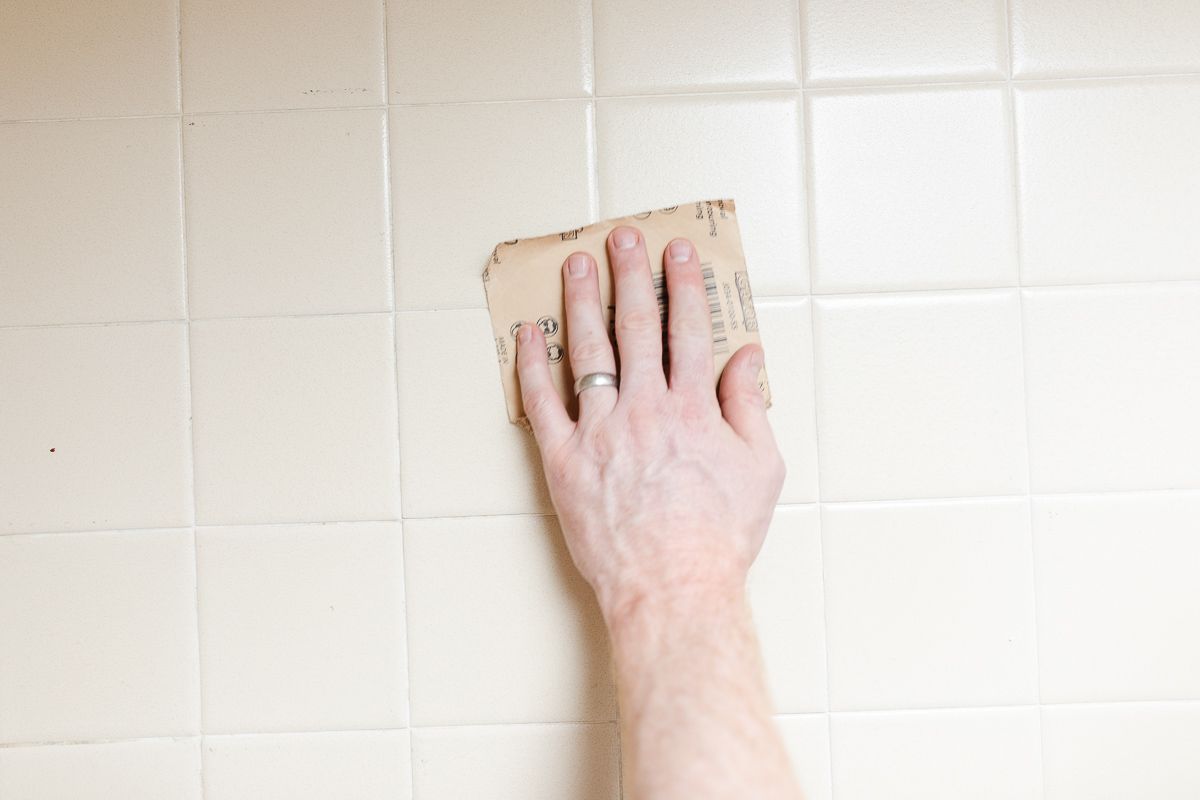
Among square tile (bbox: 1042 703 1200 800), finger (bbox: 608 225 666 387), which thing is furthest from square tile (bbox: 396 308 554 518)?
square tile (bbox: 1042 703 1200 800)

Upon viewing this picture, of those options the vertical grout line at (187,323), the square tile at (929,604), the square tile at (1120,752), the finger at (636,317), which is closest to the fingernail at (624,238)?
the finger at (636,317)

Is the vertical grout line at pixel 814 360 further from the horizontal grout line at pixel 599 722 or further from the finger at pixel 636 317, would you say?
the finger at pixel 636 317

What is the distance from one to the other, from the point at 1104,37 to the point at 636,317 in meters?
0.57

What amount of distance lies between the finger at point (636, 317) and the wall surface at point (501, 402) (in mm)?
61

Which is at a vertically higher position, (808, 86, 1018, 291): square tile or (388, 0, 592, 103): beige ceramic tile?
(388, 0, 592, 103): beige ceramic tile

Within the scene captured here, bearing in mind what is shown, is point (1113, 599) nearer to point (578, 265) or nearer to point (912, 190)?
point (912, 190)

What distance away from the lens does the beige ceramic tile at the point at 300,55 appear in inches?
33.2

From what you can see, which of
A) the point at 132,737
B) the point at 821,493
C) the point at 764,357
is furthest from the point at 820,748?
the point at 132,737

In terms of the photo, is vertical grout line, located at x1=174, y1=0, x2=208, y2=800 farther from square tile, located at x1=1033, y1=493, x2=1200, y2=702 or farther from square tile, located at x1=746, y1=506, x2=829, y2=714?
square tile, located at x1=1033, y1=493, x2=1200, y2=702

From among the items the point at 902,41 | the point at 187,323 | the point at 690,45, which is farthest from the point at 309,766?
the point at 902,41

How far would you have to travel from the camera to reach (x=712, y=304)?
0.83m

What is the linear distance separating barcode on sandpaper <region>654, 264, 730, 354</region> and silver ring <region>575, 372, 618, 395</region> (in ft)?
0.26

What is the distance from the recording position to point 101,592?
84 centimetres

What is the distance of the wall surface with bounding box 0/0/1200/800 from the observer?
837 mm
